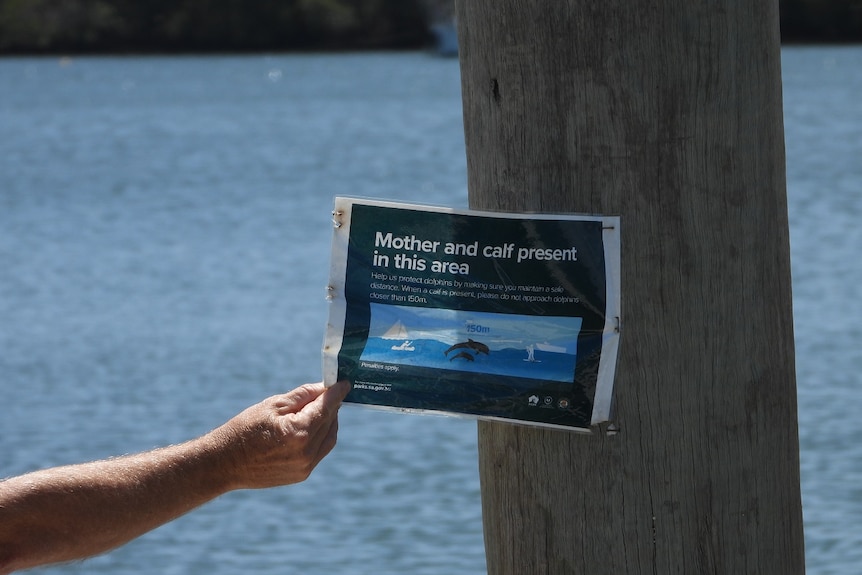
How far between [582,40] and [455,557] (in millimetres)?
6670

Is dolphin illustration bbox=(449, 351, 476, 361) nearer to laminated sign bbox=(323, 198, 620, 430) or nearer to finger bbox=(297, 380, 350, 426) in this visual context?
laminated sign bbox=(323, 198, 620, 430)

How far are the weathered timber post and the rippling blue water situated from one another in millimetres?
5035

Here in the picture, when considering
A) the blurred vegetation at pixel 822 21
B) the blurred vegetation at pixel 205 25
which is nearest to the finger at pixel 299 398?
the blurred vegetation at pixel 822 21

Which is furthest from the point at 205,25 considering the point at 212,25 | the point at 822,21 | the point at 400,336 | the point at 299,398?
the point at 400,336

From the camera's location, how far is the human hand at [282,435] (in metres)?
1.98

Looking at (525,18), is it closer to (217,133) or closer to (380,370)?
(380,370)

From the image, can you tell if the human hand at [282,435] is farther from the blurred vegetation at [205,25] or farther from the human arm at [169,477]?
the blurred vegetation at [205,25]

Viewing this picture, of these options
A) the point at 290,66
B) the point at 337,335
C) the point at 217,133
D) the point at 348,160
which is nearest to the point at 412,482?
the point at 337,335

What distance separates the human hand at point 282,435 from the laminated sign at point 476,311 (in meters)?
0.08

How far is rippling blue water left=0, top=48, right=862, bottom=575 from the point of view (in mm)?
8648

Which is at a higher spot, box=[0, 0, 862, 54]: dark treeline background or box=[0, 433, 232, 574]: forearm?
box=[0, 0, 862, 54]: dark treeline background

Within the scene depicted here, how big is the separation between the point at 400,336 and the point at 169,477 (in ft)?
1.41

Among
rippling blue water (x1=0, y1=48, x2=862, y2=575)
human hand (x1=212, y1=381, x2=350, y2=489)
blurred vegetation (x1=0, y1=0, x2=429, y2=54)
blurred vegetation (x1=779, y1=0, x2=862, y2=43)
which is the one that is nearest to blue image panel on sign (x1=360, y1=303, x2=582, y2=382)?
human hand (x1=212, y1=381, x2=350, y2=489)

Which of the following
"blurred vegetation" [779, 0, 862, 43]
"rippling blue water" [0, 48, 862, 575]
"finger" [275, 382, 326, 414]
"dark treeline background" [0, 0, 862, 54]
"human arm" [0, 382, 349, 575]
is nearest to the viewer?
"human arm" [0, 382, 349, 575]
